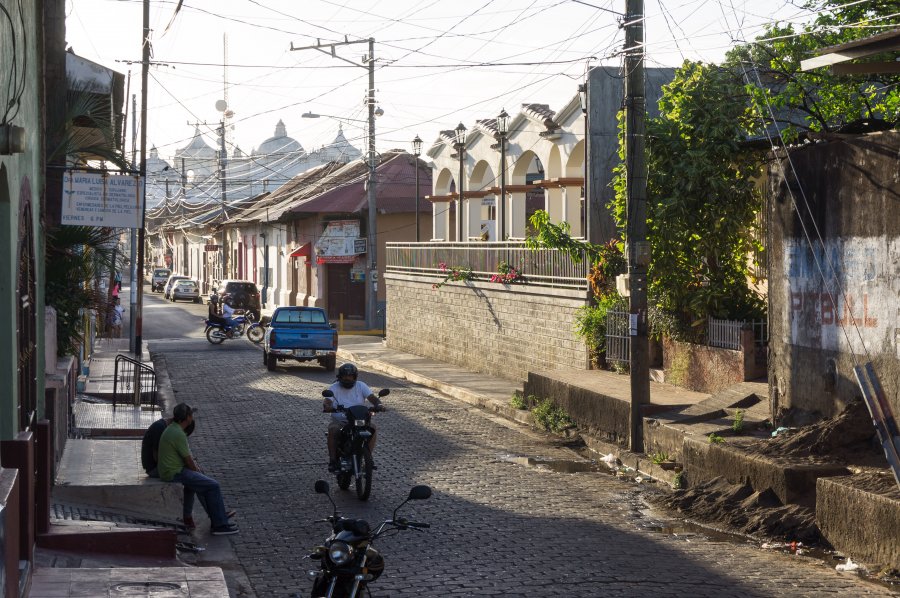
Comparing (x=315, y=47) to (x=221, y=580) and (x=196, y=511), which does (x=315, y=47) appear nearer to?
(x=196, y=511)

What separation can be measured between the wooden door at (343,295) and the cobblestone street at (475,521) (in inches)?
1106

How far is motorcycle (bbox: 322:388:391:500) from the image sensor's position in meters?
13.1

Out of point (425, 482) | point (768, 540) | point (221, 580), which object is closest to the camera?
point (221, 580)

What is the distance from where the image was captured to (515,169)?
1224 inches

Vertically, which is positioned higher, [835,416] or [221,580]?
[835,416]

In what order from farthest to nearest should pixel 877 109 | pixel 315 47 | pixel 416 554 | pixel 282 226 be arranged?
pixel 282 226, pixel 315 47, pixel 877 109, pixel 416 554

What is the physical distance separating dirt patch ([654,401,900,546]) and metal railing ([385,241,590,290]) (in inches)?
382

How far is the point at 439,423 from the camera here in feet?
66.5

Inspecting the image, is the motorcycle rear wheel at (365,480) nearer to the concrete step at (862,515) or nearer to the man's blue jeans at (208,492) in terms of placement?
the man's blue jeans at (208,492)

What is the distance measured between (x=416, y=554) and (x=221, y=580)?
7.35 feet

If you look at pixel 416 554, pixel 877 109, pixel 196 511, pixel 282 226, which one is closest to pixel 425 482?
pixel 196 511


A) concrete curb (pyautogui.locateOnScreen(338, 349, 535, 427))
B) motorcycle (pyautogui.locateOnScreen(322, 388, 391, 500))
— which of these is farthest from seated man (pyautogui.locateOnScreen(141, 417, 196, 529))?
concrete curb (pyautogui.locateOnScreen(338, 349, 535, 427))

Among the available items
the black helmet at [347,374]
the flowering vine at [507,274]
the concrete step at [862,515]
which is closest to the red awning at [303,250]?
the flowering vine at [507,274]

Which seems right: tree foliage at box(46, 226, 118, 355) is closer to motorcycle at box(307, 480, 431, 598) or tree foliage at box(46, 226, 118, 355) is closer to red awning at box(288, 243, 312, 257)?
motorcycle at box(307, 480, 431, 598)
